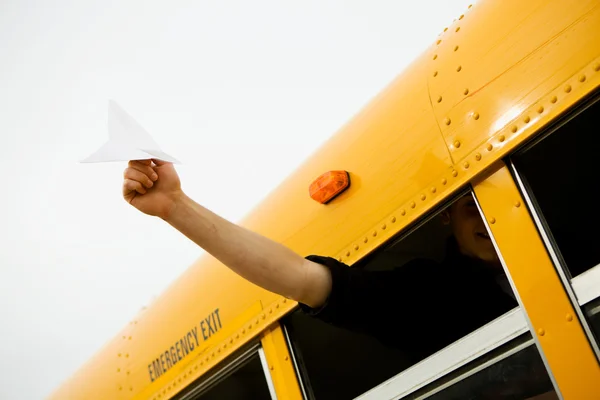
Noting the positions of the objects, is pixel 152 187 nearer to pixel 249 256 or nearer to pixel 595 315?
pixel 249 256

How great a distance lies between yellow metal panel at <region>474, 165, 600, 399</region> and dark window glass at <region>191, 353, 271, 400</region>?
1167mm

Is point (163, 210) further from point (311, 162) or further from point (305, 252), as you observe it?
point (311, 162)

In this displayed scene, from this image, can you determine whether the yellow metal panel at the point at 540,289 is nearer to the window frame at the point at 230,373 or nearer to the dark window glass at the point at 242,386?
the window frame at the point at 230,373

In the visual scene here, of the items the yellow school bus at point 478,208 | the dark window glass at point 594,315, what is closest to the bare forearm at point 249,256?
the yellow school bus at point 478,208

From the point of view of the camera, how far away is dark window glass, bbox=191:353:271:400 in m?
2.42

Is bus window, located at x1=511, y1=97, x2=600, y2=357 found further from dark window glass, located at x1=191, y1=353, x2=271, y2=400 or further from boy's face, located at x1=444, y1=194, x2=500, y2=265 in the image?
dark window glass, located at x1=191, y1=353, x2=271, y2=400

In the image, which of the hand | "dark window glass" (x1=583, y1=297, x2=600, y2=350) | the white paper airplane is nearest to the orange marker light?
the hand

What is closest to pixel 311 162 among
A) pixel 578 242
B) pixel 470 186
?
pixel 470 186

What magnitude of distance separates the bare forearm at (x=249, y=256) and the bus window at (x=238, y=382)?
1.43 feet

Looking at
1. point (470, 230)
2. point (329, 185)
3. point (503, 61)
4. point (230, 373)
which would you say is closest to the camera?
point (503, 61)

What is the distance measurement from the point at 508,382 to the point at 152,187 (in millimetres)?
1080

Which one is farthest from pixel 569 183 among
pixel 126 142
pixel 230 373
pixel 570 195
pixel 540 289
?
pixel 230 373

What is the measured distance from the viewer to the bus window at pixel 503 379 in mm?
1437

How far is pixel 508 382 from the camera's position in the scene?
1.50 m
